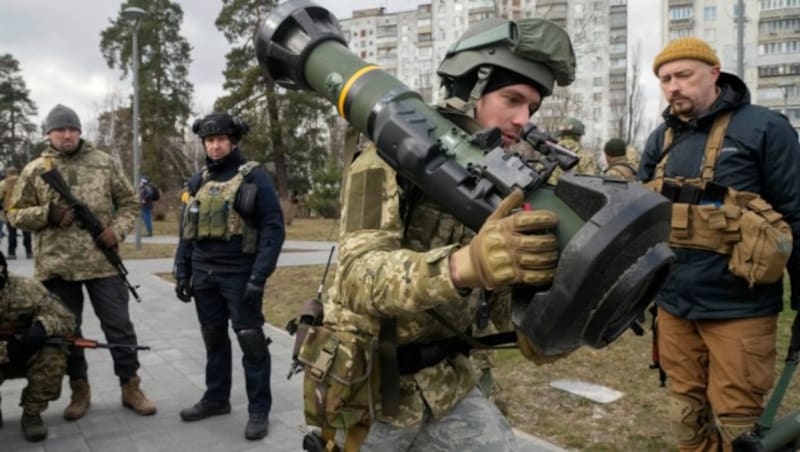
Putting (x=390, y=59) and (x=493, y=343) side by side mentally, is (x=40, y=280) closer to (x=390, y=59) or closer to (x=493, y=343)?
(x=493, y=343)

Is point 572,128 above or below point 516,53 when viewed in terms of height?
above

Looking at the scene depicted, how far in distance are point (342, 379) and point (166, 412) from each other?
127 inches

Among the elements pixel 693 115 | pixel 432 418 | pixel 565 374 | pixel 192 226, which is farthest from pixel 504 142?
pixel 565 374

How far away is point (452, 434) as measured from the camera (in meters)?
1.90

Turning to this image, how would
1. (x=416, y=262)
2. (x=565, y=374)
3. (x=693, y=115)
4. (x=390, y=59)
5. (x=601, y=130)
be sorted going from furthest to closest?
(x=390, y=59) < (x=601, y=130) < (x=565, y=374) < (x=693, y=115) < (x=416, y=262)

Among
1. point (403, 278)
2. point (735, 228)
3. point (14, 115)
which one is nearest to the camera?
point (403, 278)

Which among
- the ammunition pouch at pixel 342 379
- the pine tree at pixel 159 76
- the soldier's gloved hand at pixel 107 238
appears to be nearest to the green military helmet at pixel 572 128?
the soldier's gloved hand at pixel 107 238

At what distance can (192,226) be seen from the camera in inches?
165

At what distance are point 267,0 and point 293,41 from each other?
29.0m

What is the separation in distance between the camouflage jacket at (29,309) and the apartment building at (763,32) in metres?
45.2

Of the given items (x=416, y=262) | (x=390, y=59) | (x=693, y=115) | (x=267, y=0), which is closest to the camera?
(x=416, y=262)

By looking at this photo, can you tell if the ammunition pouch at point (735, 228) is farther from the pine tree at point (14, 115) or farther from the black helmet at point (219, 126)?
the pine tree at point (14, 115)

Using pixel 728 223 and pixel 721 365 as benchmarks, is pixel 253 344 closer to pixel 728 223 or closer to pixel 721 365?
pixel 721 365

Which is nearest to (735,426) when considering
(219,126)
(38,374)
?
(219,126)
